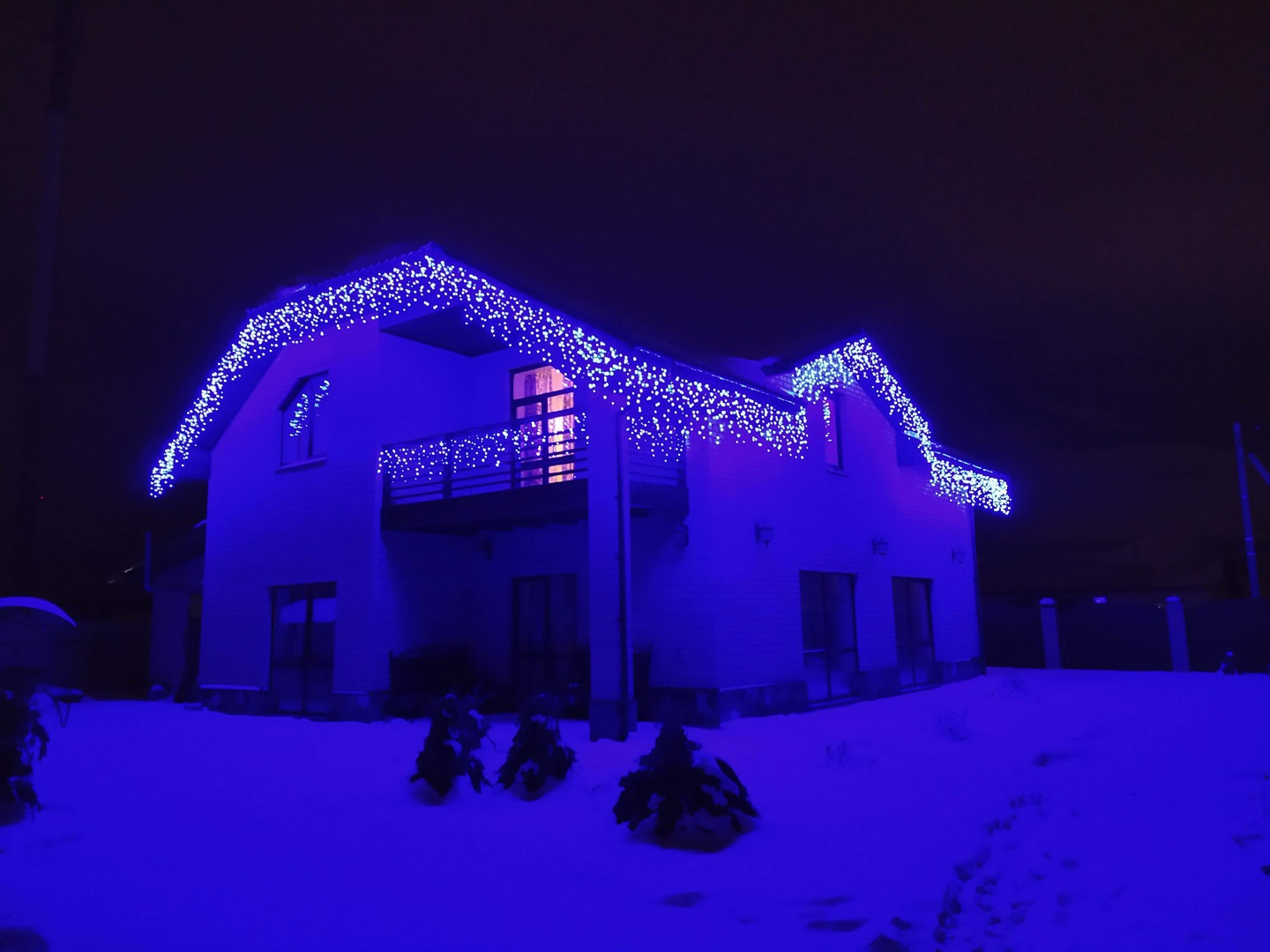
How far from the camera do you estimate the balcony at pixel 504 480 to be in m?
11.9

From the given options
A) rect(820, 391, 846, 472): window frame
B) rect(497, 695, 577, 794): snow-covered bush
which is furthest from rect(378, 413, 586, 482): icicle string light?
rect(497, 695, 577, 794): snow-covered bush

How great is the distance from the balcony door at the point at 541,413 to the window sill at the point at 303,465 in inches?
127

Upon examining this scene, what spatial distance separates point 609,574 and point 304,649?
608 cm

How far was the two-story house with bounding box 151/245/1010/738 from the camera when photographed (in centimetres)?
1183

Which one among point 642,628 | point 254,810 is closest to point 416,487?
point 642,628

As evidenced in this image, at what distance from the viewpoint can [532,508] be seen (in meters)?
12.0

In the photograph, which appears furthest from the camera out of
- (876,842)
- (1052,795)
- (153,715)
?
(153,715)

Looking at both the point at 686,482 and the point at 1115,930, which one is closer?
the point at 1115,930

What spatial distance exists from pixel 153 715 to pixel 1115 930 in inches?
589

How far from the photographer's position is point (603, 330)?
11.0m

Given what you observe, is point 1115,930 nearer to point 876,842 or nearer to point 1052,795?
point 876,842

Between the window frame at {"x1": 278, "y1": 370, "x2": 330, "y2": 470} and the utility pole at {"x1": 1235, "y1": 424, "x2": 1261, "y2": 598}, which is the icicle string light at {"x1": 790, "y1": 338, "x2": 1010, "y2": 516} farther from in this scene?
the window frame at {"x1": 278, "y1": 370, "x2": 330, "y2": 470}

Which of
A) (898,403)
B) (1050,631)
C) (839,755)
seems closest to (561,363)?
(839,755)

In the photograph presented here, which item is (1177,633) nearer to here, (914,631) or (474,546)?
(914,631)
